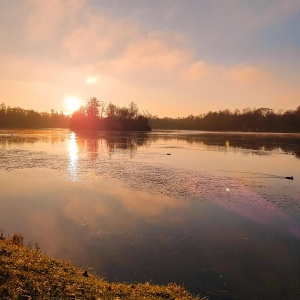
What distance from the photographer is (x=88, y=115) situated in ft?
423

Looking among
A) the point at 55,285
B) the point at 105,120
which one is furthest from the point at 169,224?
the point at 105,120

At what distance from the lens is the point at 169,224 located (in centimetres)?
1352

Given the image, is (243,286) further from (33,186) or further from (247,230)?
(33,186)

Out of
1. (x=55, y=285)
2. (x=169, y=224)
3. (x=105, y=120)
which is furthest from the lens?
(x=105, y=120)

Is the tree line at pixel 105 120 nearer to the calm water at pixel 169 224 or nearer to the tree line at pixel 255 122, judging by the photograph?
the tree line at pixel 255 122

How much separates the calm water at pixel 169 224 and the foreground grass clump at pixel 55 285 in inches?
37.9

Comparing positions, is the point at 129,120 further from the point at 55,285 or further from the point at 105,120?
the point at 55,285

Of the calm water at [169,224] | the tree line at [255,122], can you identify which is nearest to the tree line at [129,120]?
the tree line at [255,122]

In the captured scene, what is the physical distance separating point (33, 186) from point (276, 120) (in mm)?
169174

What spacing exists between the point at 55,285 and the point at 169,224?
712 cm

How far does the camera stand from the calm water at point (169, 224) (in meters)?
9.27

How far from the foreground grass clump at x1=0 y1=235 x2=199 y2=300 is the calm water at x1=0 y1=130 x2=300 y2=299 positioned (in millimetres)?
962

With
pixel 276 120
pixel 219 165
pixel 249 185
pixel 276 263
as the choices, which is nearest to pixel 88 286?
pixel 276 263

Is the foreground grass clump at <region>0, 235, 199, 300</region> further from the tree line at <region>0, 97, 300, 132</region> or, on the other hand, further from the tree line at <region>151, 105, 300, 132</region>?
the tree line at <region>151, 105, 300, 132</region>
